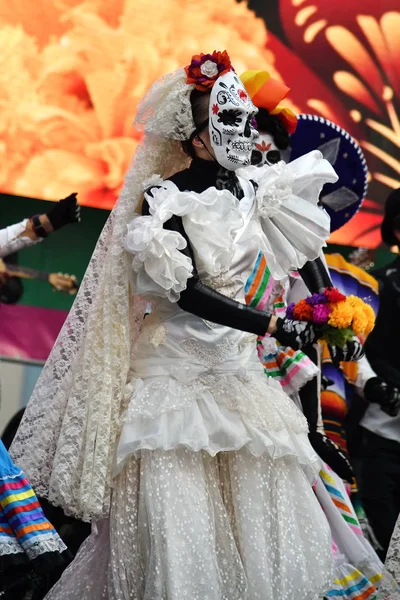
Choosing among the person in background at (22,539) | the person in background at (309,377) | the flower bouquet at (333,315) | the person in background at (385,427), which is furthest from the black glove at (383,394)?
the person in background at (22,539)

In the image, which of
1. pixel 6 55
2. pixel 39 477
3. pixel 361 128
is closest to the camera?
pixel 39 477

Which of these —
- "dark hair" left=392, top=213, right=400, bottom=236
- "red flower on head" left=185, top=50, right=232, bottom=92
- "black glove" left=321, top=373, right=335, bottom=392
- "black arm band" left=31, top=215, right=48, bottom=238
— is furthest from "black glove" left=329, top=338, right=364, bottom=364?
"dark hair" left=392, top=213, right=400, bottom=236

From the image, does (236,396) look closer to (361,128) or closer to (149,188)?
(149,188)

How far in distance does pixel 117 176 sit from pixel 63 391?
10.4 feet

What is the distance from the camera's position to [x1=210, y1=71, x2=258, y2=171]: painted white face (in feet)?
12.0

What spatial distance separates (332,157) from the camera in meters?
4.91

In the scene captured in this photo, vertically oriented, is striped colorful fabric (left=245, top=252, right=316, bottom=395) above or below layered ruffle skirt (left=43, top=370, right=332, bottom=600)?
above

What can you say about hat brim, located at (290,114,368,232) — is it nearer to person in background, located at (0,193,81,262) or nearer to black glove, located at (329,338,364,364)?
person in background, located at (0,193,81,262)

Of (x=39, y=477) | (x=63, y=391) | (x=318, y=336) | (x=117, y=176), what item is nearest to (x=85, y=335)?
(x=63, y=391)

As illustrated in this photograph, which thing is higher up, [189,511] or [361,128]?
[361,128]

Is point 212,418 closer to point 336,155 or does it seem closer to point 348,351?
point 348,351

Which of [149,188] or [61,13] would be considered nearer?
[149,188]

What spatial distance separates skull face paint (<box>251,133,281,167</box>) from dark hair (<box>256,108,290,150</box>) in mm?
19

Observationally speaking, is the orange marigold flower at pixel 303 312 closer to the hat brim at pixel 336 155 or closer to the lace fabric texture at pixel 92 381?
the lace fabric texture at pixel 92 381
